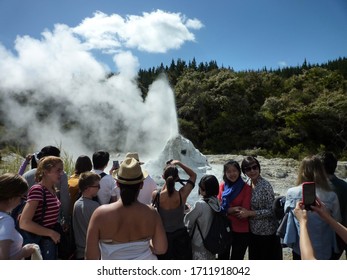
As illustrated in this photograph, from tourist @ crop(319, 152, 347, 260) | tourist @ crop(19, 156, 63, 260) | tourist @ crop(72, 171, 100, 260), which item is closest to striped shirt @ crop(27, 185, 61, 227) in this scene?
tourist @ crop(19, 156, 63, 260)

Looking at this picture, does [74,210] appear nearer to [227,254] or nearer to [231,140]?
[227,254]

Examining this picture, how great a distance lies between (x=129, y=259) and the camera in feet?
6.43

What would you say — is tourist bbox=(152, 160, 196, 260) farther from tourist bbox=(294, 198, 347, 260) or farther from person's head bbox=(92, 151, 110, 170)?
tourist bbox=(294, 198, 347, 260)

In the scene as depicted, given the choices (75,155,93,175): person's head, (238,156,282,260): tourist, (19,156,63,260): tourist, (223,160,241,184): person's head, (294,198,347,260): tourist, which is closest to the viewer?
(294,198,347,260): tourist

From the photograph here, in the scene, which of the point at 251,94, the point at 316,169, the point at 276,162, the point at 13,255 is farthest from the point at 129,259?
the point at 251,94

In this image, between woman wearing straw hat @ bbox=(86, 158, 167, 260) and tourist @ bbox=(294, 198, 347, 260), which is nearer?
tourist @ bbox=(294, 198, 347, 260)

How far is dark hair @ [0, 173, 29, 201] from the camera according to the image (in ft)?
6.16

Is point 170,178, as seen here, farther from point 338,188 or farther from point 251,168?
point 338,188

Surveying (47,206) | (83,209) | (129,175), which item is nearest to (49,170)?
(47,206)

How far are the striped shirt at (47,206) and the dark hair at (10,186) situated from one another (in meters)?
0.41

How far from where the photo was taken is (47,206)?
2.39 metres

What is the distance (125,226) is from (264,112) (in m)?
21.0

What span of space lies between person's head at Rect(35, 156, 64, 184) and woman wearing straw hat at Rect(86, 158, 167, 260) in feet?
2.57

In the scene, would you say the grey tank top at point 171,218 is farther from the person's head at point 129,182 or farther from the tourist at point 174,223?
the person's head at point 129,182
